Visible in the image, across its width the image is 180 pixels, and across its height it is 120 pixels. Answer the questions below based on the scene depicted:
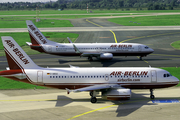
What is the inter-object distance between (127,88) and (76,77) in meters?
→ 7.18

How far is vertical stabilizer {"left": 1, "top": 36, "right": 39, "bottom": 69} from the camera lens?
115ft

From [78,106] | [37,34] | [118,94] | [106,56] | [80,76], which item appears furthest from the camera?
[37,34]

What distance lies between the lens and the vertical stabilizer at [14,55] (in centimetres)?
3491

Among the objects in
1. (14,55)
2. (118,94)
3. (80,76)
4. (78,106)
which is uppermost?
(14,55)

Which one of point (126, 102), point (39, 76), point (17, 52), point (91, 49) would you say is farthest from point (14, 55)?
point (91, 49)

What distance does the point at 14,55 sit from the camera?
3534 cm

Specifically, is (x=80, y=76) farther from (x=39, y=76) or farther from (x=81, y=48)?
(x=81, y=48)

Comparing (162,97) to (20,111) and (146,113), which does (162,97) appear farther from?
(20,111)

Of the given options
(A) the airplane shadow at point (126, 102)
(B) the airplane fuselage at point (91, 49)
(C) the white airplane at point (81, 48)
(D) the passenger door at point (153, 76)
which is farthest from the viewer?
(B) the airplane fuselage at point (91, 49)

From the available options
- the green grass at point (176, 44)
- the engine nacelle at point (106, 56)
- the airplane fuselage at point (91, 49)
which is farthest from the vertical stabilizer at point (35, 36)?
the green grass at point (176, 44)

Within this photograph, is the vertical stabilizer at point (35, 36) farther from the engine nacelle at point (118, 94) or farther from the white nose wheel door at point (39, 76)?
the engine nacelle at point (118, 94)

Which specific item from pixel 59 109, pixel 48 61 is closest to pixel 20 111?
pixel 59 109

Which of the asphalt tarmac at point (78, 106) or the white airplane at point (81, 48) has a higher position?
the white airplane at point (81, 48)

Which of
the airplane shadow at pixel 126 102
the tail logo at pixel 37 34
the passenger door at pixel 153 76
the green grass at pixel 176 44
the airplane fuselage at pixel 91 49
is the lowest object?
the green grass at pixel 176 44
